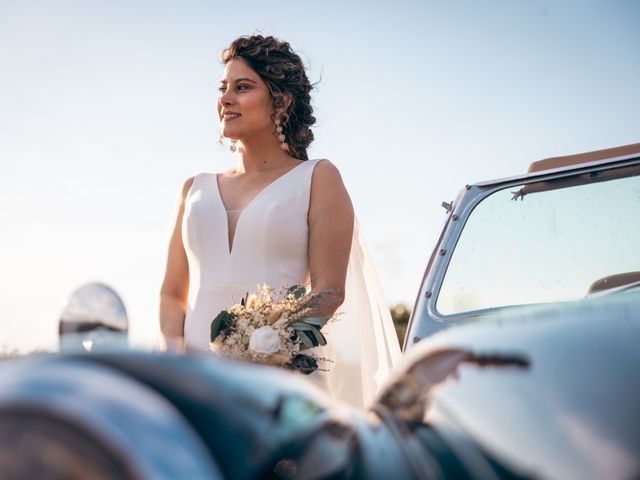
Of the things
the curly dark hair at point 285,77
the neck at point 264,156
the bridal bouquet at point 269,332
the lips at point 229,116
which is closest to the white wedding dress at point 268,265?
the neck at point 264,156

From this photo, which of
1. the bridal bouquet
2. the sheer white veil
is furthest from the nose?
the bridal bouquet

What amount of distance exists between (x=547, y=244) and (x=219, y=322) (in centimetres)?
136

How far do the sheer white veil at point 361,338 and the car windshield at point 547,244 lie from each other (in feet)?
3.45

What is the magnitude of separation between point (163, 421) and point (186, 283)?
335 cm

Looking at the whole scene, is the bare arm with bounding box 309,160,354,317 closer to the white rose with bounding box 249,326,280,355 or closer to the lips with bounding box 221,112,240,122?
the lips with bounding box 221,112,240,122

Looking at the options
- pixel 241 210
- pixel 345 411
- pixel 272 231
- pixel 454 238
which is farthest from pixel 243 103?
pixel 345 411

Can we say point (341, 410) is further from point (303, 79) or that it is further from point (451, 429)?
point (303, 79)

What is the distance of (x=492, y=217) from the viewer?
3.29 meters

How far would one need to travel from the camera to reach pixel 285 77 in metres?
4.25

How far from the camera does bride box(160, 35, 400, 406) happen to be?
3873 mm

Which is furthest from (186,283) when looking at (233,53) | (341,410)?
(341,410)

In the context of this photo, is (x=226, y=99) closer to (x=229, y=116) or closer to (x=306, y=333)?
(x=229, y=116)

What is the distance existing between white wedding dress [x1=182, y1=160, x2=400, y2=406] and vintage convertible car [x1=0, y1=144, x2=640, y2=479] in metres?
2.34

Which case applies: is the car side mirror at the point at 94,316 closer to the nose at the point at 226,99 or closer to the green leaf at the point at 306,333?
the green leaf at the point at 306,333
